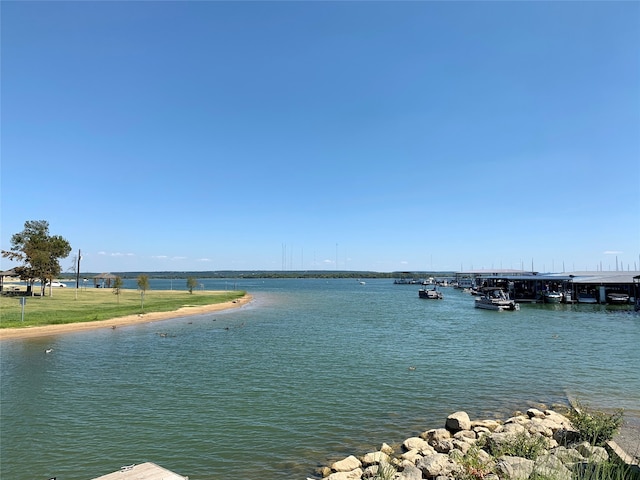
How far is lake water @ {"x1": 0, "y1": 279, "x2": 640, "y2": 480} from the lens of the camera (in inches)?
474

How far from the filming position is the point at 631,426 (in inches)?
498

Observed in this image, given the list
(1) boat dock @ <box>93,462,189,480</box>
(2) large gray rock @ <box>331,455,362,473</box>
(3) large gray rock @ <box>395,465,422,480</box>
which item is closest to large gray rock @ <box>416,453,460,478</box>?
(3) large gray rock @ <box>395,465,422,480</box>

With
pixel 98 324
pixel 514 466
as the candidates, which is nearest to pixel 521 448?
pixel 514 466

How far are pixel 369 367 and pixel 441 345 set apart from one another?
9.85 metres

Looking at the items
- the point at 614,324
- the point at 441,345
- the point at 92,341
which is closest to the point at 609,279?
the point at 614,324

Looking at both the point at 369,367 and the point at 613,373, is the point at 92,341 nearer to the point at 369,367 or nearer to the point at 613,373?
the point at 369,367

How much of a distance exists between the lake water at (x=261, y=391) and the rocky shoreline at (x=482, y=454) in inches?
45.6

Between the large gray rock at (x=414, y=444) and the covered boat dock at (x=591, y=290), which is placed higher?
the covered boat dock at (x=591, y=290)

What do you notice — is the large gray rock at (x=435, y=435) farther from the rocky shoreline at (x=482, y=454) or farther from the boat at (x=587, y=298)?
the boat at (x=587, y=298)

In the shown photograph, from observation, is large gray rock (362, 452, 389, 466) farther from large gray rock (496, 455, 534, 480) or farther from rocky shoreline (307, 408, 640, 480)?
large gray rock (496, 455, 534, 480)

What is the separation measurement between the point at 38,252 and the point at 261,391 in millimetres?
53816

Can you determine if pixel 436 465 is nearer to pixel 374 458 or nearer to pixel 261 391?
pixel 374 458

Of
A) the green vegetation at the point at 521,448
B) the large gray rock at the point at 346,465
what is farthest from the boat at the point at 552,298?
the large gray rock at the point at 346,465

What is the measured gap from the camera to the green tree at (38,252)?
56.9 m
